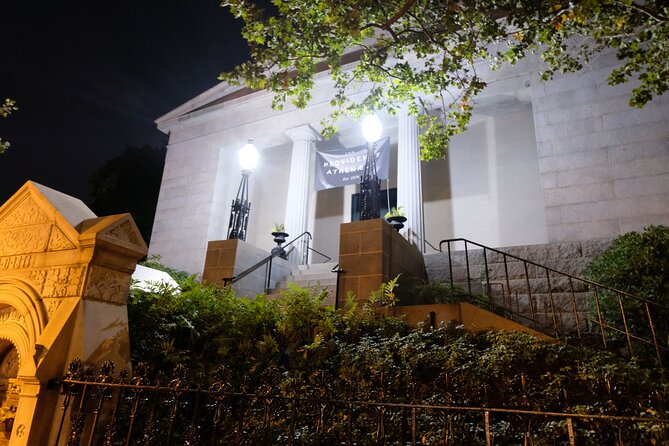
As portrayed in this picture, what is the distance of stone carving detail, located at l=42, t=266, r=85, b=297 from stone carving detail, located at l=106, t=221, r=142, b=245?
0.40 metres

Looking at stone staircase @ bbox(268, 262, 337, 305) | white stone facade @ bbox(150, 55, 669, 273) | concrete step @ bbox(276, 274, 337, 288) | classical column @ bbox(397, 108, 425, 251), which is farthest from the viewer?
classical column @ bbox(397, 108, 425, 251)

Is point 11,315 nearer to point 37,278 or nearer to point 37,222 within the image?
point 37,278

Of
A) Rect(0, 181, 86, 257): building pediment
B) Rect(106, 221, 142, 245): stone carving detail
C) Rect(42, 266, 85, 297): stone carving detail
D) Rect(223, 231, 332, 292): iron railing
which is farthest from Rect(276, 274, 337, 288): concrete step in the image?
Rect(42, 266, 85, 297): stone carving detail

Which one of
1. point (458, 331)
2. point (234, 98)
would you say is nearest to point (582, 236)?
point (458, 331)

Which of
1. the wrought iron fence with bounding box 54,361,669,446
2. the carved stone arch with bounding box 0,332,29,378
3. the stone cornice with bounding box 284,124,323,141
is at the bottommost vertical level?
the wrought iron fence with bounding box 54,361,669,446

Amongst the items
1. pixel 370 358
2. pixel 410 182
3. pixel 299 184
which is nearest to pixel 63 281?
pixel 370 358

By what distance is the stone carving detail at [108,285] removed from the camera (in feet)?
12.9

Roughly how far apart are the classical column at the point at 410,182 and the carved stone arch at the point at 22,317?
9738 mm

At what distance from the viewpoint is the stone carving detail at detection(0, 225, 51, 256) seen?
4.32m

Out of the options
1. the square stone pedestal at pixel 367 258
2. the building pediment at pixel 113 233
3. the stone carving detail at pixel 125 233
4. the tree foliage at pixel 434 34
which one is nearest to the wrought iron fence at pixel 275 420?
the building pediment at pixel 113 233

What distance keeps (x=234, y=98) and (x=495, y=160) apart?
10883mm

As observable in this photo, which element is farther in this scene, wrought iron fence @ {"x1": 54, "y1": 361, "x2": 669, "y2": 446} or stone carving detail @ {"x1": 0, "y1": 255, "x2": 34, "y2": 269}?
stone carving detail @ {"x1": 0, "y1": 255, "x2": 34, "y2": 269}

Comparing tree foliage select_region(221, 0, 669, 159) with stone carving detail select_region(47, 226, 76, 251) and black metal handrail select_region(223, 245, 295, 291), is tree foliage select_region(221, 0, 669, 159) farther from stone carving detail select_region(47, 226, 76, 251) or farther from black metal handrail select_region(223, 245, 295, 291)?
stone carving detail select_region(47, 226, 76, 251)

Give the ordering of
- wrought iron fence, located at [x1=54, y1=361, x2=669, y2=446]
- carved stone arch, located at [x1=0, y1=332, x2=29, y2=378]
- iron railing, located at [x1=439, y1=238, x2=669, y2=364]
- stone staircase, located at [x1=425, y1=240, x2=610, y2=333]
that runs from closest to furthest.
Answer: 1. wrought iron fence, located at [x1=54, y1=361, x2=669, y2=446]
2. carved stone arch, located at [x1=0, y1=332, x2=29, y2=378]
3. iron railing, located at [x1=439, y1=238, x2=669, y2=364]
4. stone staircase, located at [x1=425, y1=240, x2=610, y2=333]
